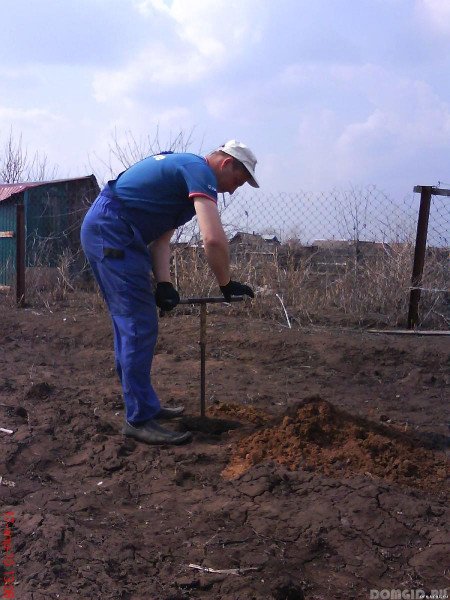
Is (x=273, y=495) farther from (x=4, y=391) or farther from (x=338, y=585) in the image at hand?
(x=4, y=391)

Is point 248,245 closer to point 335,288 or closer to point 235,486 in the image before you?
point 335,288

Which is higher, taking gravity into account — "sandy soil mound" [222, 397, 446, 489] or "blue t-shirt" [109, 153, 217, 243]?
"blue t-shirt" [109, 153, 217, 243]

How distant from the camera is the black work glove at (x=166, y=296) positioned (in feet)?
12.1

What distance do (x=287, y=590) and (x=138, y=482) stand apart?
1.14 m

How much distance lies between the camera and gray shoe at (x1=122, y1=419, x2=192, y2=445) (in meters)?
3.56

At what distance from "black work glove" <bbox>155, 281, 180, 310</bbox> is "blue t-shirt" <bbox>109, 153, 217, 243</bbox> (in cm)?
30

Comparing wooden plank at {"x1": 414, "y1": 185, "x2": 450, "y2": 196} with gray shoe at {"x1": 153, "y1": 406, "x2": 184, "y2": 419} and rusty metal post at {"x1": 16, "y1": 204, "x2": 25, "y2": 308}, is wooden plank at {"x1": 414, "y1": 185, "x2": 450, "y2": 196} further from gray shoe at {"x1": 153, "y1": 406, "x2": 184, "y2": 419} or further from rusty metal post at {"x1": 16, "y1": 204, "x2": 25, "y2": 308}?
rusty metal post at {"x1": 16, "y1": 204, "x2": 25, "y2": 308}

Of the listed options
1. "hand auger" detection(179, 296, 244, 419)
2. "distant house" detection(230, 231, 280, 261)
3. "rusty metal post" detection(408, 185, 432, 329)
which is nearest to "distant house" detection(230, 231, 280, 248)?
"distant house" detection(230, 231, 280, 261)

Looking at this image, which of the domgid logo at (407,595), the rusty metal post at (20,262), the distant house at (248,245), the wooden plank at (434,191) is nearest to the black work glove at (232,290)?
the domgid logo at (407,595)

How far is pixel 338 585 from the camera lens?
227 centimetres

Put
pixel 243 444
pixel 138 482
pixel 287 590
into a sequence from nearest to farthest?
pixel 287 590 < pixel 138 482 < pixel 243 444

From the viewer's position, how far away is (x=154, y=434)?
3.57 meters

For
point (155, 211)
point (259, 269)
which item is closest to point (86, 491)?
point (155, 211)

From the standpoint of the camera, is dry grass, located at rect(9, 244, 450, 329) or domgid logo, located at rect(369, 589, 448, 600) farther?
dry grass, located at rect(9, 244, 450, 329)
